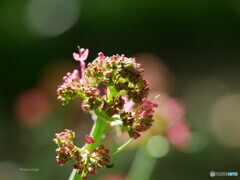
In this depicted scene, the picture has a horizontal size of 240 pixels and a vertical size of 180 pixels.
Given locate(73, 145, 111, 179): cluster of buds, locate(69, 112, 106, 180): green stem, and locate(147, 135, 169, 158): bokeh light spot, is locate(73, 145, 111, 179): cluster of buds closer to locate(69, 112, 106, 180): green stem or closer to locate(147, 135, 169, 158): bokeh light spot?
locate(69, 112, 106, 180): green stem

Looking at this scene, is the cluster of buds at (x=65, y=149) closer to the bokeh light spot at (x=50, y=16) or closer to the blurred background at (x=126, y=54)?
the blurred background at (x=126, y=54)

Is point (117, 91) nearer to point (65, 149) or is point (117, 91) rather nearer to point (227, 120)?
point (65, 149)

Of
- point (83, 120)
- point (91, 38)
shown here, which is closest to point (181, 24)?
point (91, 38)

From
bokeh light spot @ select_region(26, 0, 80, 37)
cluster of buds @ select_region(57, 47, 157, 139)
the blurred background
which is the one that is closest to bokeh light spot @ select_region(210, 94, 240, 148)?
the blurred background

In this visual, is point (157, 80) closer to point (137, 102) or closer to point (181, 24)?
point (137, 102)

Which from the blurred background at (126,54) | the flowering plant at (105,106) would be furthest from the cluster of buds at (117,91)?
the blurred background at (126,54)
